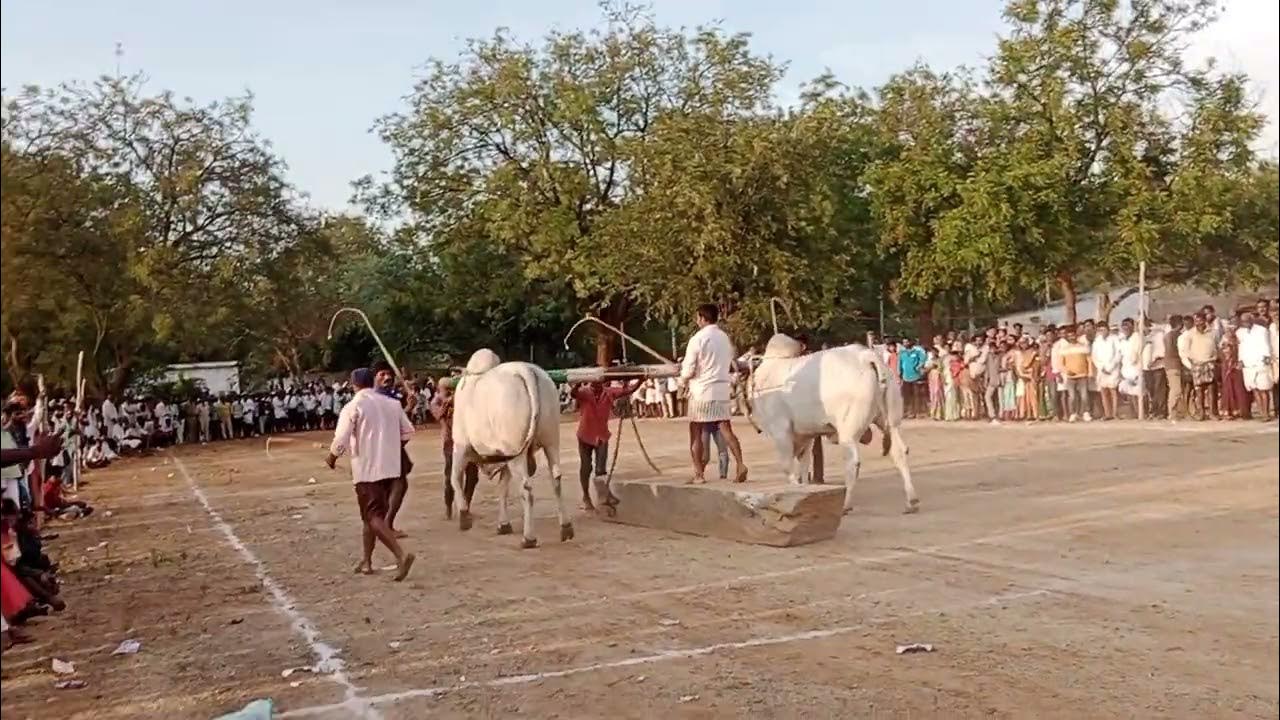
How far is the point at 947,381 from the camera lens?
2117 centimetres

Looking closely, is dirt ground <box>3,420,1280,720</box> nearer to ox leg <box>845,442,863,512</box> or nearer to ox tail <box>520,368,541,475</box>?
ox leg <box>845,442,863,512</box>

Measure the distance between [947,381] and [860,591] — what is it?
46.6ft

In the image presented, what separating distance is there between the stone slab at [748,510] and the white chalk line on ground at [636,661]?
2224 millimetres

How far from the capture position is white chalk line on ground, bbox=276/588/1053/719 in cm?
583

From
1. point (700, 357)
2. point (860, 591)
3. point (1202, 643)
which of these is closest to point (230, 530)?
point (700, 357)

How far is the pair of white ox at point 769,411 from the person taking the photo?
10383mm

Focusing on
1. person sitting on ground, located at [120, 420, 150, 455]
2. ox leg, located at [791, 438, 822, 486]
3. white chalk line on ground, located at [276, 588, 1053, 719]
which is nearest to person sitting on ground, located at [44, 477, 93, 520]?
ox leg, located at [791, 438, 822, 486]

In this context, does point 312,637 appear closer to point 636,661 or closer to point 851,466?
point 636,661

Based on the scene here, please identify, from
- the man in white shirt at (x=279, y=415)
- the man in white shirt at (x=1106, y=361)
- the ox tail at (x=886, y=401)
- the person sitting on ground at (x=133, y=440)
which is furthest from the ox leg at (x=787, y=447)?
the man in white shirt at (x=279, y=415)

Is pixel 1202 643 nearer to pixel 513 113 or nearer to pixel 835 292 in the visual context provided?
pixel 835 292

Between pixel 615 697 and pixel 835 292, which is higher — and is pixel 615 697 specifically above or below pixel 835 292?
below

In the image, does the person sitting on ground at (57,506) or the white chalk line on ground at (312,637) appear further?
the person sitting on ground at (57,506)

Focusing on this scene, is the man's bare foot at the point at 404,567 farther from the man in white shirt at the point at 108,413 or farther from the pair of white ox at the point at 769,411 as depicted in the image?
the man in white shirt at the point at 108,413

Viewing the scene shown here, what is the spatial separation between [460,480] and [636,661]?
563cm
